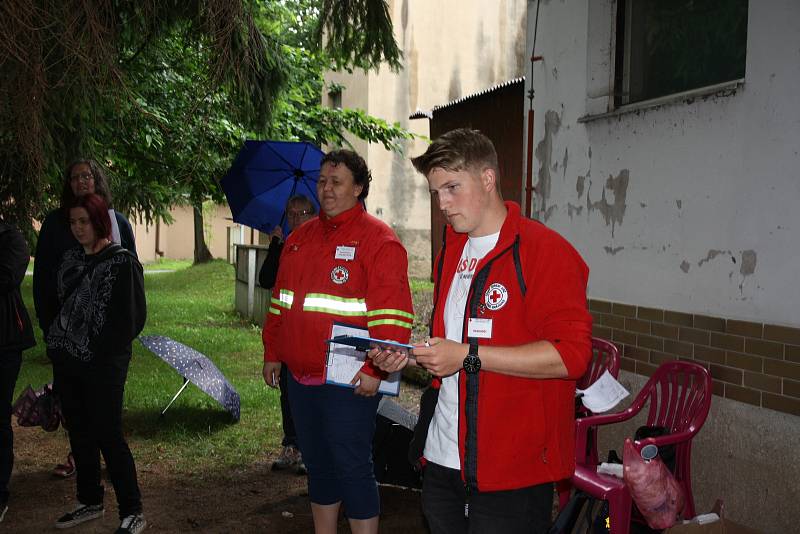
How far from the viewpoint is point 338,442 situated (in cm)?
361

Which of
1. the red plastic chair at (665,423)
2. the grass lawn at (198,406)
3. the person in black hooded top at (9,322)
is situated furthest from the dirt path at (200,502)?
the red plastic chair at (665,423)

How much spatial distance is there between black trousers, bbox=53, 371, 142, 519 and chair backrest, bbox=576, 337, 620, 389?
2.73 meters

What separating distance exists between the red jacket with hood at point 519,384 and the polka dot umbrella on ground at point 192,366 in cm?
399

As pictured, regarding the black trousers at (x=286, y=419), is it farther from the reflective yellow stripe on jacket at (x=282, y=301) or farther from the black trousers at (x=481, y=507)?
the black trousers at (x=481, y=507)

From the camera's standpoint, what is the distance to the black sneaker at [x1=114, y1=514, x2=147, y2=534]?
4.39 meters

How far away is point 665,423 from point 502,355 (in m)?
2.63

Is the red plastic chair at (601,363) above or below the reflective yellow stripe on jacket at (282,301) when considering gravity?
below

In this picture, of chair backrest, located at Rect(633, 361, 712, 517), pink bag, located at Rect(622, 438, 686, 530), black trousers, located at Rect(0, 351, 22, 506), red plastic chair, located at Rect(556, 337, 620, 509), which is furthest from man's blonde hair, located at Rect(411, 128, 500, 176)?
black trousers, located at Rect(0, 351, 22, 506)

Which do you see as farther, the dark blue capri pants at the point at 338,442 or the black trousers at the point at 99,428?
the black trousers at the point at 99,428

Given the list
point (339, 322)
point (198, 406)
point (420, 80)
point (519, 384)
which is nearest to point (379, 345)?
point (519, 384)

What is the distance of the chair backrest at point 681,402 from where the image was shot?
161 inches

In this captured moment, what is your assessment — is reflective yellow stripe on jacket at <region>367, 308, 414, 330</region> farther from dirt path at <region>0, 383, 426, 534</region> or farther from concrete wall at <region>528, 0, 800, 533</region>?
concrete wall at <region>528, 0, 800, 533</region>

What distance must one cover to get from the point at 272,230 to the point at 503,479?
152 inches

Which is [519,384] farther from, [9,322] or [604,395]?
[9,322]
